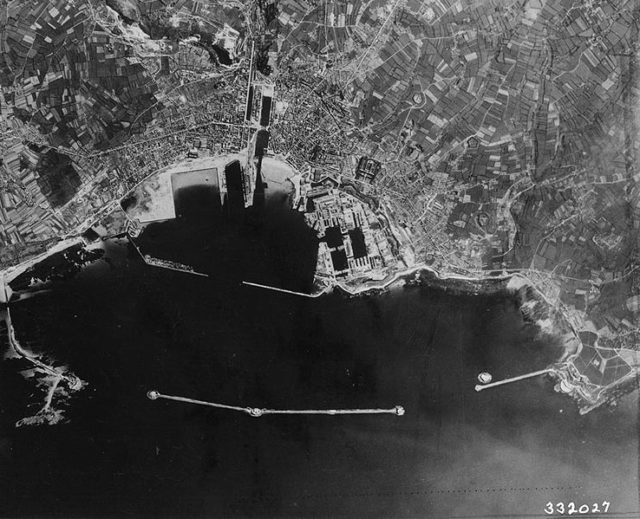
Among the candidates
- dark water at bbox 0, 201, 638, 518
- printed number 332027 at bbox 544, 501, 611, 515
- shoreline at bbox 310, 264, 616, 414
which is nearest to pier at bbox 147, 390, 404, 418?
dark water at bbox 0, 201, 638, 518

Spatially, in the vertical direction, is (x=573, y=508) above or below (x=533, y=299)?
below

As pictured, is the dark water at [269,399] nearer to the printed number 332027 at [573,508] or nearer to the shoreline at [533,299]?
the shoreline at [533,299]

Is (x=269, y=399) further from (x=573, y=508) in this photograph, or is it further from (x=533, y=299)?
(x=573, y=508)

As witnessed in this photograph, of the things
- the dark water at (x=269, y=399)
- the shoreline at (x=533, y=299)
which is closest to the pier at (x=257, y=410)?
the dark water at (x=269, y=399)

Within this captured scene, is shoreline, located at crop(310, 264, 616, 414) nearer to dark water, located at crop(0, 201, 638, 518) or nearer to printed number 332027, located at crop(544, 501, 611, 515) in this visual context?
dark water, located at crop(0, 201, 638, 518)

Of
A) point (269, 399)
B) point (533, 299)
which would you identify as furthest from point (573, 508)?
point (269, 399)
